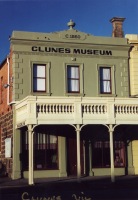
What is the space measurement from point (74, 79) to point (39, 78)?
2.27 metres

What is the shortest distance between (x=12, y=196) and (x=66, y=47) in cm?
1133

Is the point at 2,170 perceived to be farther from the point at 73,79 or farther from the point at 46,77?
the point at 73,79

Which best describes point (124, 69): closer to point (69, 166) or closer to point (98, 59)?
point (98, 59)

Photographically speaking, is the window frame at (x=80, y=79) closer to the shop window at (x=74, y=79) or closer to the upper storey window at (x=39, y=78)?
the shop window at (x=74, y=79)

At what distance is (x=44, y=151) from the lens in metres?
22.8

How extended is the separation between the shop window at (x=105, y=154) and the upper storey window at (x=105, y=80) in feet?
Result: 11.0

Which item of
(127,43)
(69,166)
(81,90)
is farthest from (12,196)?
(127,43)

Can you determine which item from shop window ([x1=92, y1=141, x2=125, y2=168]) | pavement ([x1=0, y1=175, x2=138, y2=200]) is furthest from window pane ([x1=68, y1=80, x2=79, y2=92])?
pavement ([x1=0, y1=175, x2=138, y2=200])

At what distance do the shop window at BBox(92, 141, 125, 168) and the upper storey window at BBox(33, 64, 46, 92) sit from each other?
4.97 meters

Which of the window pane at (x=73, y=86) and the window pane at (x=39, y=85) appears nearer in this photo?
the window pane at (x=39, y=85)

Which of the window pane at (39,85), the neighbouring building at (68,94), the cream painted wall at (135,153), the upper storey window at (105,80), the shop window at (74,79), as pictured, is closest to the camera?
the neighbouring building at (68,94)

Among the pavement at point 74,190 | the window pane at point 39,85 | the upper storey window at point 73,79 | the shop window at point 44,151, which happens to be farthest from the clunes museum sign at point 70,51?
the pavement at point 74,190

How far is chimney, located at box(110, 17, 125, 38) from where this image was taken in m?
26.0

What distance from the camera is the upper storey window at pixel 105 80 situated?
24312 millimetres
